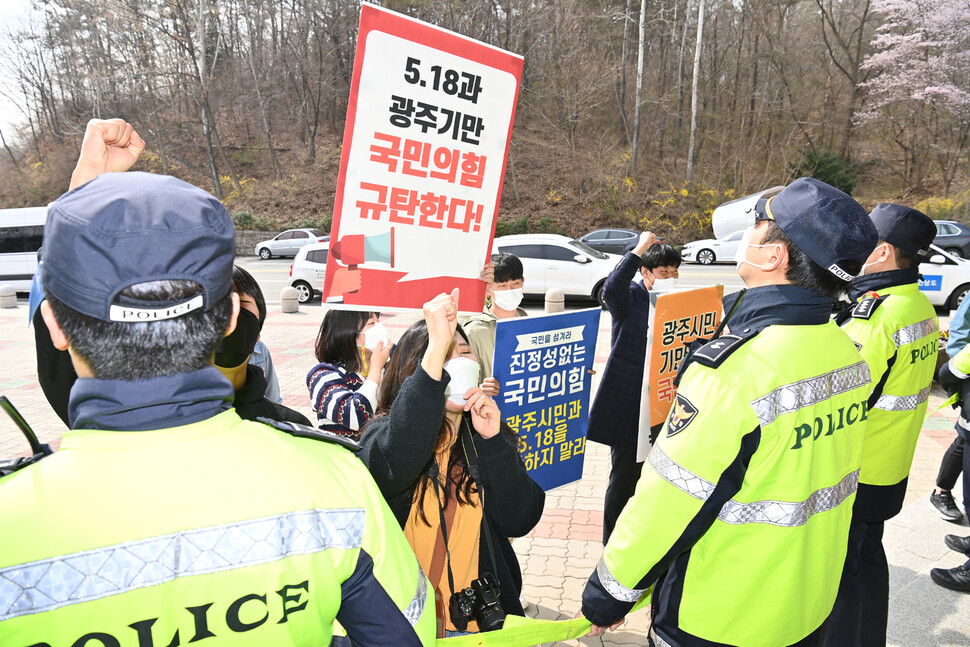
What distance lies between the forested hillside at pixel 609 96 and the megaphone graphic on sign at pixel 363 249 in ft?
82.8

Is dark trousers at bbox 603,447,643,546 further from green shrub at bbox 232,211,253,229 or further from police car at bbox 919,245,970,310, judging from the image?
green shrub at bbox 232,211,253,229

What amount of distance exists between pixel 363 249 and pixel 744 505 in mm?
1464

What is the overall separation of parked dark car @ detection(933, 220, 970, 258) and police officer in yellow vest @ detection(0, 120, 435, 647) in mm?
21881

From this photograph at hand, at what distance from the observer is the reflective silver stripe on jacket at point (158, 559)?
979mm

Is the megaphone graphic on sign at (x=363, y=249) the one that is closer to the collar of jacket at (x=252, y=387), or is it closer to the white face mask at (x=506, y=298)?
the collar of jacket at (x=252, y=387)

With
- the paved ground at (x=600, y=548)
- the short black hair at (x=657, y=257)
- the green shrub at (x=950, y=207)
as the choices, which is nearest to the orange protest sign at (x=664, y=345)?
the short black hair at (x=657, y=257)

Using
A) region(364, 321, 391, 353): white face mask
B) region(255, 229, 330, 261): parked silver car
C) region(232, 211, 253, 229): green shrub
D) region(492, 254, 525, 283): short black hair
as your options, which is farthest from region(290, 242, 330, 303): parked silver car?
region(232, 211, 253, 229): green shrub

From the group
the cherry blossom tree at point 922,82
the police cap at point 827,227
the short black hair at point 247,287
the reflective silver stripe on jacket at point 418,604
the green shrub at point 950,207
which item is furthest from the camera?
the cherry blossom tree at point 922,82

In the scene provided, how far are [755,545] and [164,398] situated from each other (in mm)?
A: 1612

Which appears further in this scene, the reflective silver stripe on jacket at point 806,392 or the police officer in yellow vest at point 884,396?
the police officer in yellow vest at point 884,396

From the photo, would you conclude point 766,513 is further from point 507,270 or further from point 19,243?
point 19,243

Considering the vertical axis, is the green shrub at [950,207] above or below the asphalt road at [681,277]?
above

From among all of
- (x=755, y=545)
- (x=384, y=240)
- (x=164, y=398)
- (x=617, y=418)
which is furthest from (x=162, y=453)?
(x=617, y=418)

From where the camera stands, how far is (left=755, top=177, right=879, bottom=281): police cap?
1.95m
